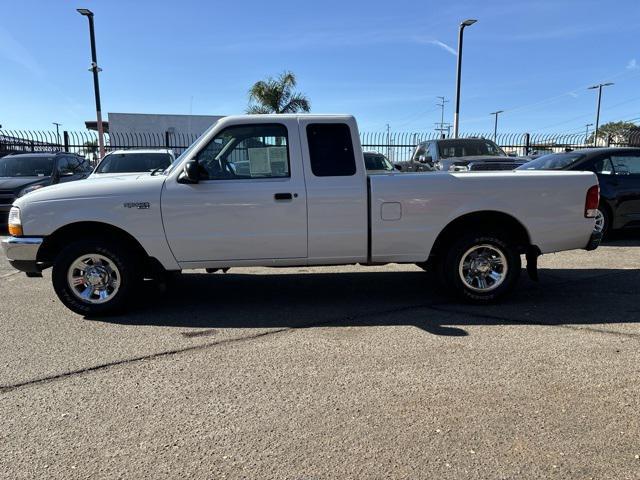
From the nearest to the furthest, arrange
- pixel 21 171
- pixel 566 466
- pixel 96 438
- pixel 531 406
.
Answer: pixel 566 466
pixel 96 438
pixel 531 406
pixel 21 171

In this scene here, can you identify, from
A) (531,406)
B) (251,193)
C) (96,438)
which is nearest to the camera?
(96,438)

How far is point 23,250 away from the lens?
4.98 metres

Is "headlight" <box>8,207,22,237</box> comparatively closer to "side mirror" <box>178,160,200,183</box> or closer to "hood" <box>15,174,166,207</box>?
"hood" <box>15,174,166,207</box>

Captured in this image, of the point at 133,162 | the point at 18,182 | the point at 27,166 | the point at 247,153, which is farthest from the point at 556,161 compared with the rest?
the point at 27,166

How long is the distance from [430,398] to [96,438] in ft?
6.84

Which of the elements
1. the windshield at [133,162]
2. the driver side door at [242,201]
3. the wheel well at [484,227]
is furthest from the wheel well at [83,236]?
the windshield at [133,162]

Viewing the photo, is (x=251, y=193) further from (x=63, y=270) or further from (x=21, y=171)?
(x=21, y=171)

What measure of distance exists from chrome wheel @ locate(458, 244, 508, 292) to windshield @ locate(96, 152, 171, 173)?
7179 mm

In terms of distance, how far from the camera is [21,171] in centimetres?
1172

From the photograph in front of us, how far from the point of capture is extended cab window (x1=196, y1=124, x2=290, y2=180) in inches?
200

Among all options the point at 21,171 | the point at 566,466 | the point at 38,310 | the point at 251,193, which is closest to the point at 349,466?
the point at 566,466

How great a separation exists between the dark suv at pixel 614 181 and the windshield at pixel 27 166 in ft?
36.5

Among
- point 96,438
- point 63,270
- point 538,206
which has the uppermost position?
point 538,206

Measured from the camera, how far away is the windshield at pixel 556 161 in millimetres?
8961
